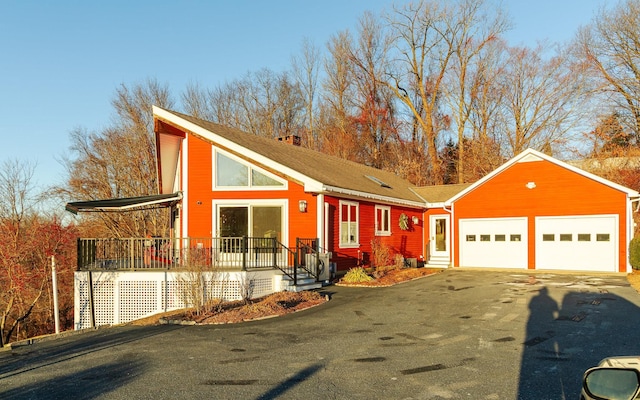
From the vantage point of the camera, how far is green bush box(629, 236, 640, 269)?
56.2 feet

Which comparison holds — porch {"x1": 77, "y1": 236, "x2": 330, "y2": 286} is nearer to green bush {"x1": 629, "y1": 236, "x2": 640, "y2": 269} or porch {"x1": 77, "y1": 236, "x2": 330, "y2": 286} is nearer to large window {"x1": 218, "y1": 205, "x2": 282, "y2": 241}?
large window {"x1": 218, "y1": 205, "x2": 282, "y2": 241}

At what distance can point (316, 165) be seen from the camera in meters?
19.0

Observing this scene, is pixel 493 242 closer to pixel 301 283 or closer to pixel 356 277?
pixel 356 277

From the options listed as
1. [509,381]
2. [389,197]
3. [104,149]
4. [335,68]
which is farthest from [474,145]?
[509,381]

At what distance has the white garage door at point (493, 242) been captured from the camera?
66.2ft

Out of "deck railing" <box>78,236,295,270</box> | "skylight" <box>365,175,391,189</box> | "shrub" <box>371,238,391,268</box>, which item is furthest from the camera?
"skylight" <box>365,175,391,189</box>

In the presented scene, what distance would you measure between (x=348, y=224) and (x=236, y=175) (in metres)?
4.46

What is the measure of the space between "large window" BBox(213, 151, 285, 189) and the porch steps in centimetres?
332

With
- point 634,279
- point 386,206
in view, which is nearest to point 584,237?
point 634,279

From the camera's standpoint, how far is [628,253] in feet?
58.4

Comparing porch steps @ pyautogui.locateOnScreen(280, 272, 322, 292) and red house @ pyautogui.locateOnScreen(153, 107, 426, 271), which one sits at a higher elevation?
red house @ pyautogui.locateOnScreen(153, 107, 426, 271)

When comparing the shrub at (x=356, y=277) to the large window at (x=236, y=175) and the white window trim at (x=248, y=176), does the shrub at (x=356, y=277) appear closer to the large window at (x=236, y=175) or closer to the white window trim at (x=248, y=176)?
the white window trim at (x=248, y=176)

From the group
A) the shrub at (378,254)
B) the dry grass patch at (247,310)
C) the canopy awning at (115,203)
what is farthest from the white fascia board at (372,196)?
the canopy awning at (115,203)

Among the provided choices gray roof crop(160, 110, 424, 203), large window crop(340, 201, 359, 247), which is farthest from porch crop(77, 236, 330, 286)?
gray roof crop(160, 110, 424, 203)
